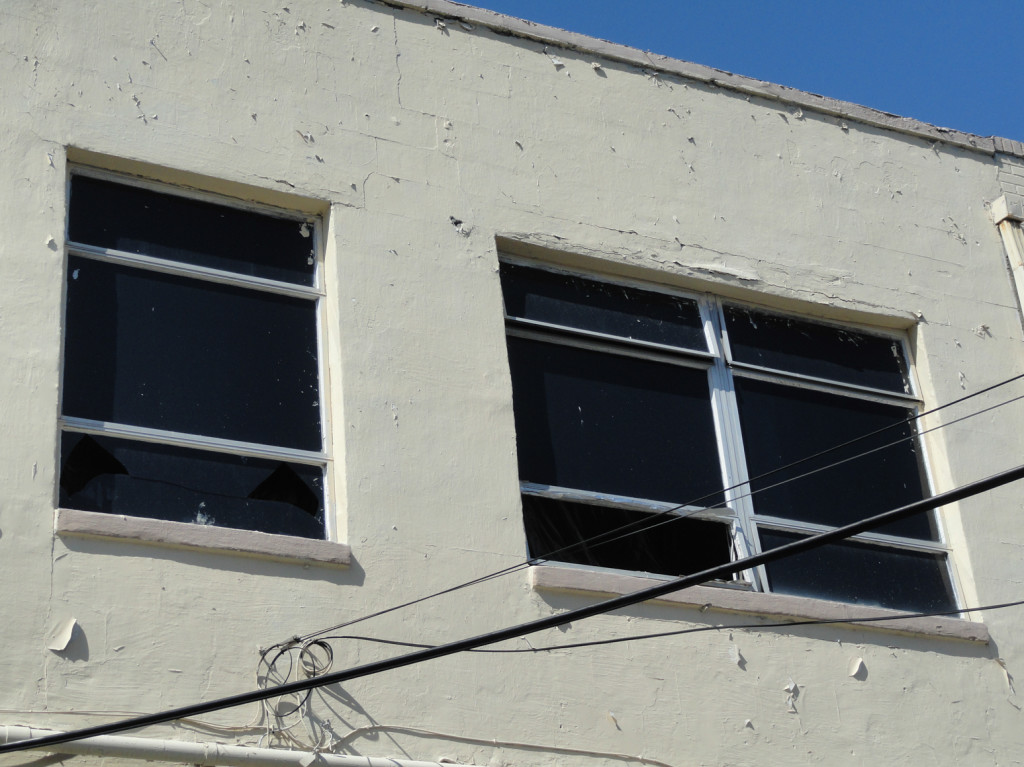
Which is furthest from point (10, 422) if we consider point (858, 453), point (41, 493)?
point (858, 453)

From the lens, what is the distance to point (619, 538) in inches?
334

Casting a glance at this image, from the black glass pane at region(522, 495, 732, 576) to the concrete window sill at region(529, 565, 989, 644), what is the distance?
0.23 m

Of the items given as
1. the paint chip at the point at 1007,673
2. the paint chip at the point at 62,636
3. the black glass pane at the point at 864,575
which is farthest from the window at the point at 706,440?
the paint chip at the point at 62,636

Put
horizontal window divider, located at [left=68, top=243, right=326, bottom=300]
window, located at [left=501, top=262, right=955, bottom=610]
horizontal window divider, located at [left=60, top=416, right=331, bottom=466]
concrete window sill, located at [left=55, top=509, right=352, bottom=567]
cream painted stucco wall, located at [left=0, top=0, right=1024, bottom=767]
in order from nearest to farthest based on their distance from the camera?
concrete window sill, located at [left=55, top=509, right=352, bottom=567]
cream painted stucco wall, located at [left=0, top=0, right=1024, bottom=767]
horizontal window divider, located at [left=60, top=416, right=331, bottom=466]
horizontal window divider, located at [left=68, top=243, right=326, bottom=300]
window, located at [left=501, top=262, right=955, bottom=610]

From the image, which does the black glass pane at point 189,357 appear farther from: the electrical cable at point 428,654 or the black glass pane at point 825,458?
the black glass pane at point 825,458

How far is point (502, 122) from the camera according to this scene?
952cm

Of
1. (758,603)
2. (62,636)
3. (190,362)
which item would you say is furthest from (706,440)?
(62,636)

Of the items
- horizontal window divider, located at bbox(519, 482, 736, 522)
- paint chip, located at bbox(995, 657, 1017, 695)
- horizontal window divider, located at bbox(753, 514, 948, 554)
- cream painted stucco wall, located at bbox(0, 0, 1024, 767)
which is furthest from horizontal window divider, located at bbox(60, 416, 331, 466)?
paint chip, located at bbox(995, 657, 1017, 695)

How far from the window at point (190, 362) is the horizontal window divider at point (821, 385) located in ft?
9.20

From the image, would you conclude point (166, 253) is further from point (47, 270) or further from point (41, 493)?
point (41, 493)

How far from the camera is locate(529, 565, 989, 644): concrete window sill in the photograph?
7.95 metres

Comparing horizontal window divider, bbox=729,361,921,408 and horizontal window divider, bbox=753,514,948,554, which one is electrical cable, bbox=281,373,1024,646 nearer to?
horizontal window divider, bbox=729,361,921,408

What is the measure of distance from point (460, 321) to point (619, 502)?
1349 mm

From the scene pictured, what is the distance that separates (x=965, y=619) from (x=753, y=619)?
5.03 ft
